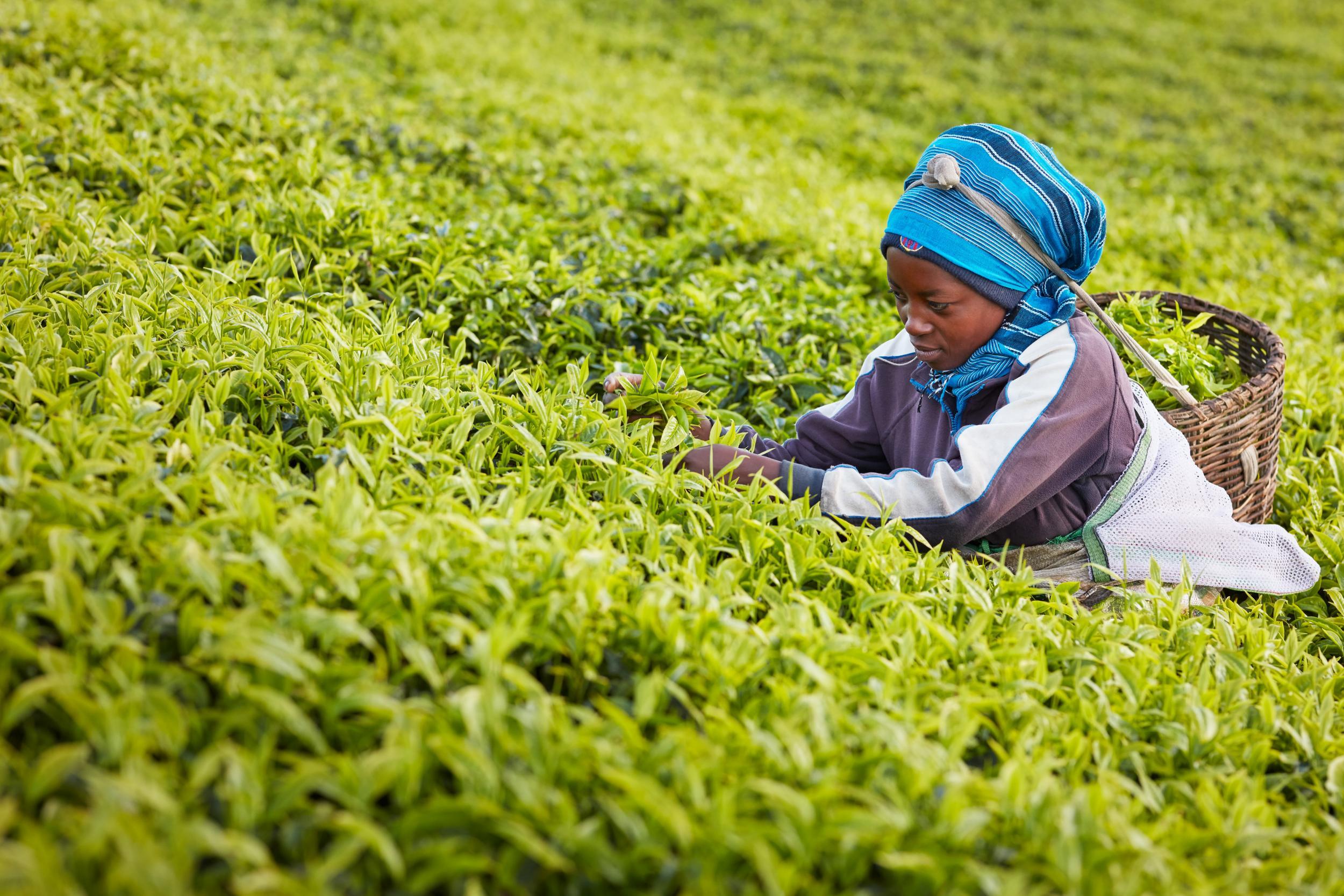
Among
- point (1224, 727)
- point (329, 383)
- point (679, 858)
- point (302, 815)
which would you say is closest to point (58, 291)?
point (329, 383)

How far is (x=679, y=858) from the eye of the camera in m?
1.33

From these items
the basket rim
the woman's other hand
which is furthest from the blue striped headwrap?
the woman's other hand

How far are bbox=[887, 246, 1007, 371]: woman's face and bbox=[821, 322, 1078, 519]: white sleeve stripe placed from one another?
0.14 metres

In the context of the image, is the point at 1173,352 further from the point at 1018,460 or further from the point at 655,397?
the point at 655,397

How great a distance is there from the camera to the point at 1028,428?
2.24 meters

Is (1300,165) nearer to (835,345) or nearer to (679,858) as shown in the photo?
(835,345)

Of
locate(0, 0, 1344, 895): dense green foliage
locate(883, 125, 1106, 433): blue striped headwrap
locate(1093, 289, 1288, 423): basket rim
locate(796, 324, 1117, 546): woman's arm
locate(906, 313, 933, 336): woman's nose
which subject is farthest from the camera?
locate(1093, 289, 1288, 423): basket rim

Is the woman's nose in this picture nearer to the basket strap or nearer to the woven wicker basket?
the basket strap

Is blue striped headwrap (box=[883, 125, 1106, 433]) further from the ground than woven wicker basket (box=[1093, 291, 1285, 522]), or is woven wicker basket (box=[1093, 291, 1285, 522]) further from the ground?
blue striped headwrap (box=[883, 125, 1106, 433])

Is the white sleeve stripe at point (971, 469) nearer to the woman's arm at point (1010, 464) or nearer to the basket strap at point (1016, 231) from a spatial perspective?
the woman's arm at point (1010, 464)

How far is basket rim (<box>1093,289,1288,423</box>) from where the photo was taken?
258cm

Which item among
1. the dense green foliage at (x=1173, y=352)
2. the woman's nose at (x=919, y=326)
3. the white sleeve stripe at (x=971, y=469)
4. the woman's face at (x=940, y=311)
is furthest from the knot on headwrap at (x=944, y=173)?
the dense green foliage at (x=1173, y=352)

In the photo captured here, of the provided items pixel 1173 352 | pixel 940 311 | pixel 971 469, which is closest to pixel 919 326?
pixel 940 311

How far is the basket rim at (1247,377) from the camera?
258cm
